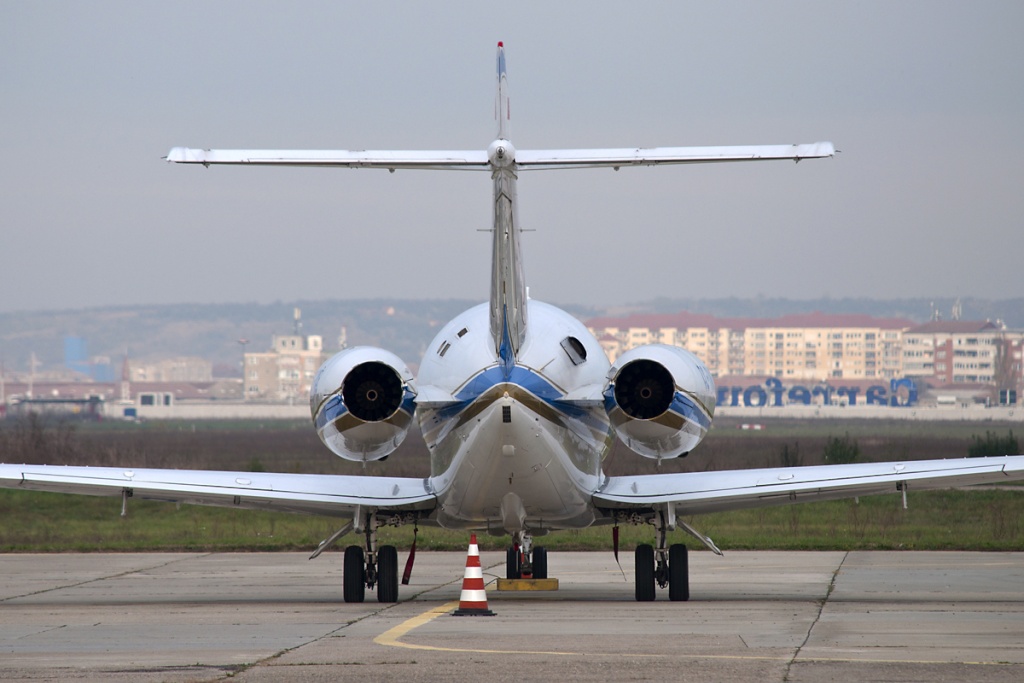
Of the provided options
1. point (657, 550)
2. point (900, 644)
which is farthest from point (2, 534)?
point (900, 644)

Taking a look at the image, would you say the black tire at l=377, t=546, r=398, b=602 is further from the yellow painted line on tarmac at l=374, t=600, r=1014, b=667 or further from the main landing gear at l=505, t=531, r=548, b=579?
the yellow painted line on tarmac at l=374, t=600, r=1014, b=667

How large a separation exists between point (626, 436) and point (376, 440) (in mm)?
3137

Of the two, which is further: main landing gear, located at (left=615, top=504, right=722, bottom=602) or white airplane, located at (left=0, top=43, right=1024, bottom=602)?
main landing gear, located at (left=615, top=504, right=722, bottom=602)

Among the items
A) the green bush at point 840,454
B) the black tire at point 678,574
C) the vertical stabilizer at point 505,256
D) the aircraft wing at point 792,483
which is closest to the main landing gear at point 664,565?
the black tire at point 678,574

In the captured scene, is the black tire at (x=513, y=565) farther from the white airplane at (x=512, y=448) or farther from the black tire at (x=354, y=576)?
the black tire at (x=354, y=576)

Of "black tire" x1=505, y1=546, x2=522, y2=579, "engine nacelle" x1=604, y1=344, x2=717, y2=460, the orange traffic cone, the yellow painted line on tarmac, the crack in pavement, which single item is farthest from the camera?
"black tire" x1=505, y1=546, x2=522, y2=579

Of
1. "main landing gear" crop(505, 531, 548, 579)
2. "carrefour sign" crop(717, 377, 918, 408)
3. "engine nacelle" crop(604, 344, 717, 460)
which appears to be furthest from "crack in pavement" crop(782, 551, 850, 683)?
"carrefour sign" crop(717, 377, 918, 408)

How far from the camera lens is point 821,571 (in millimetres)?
24938

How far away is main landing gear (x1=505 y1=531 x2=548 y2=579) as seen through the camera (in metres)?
20.5

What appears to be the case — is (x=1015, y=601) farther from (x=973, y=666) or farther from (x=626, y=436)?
(x=973, y=666)

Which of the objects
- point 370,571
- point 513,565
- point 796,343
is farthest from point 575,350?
point 796,343

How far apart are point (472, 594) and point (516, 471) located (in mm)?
1544

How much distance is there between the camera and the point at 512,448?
57.2 ft

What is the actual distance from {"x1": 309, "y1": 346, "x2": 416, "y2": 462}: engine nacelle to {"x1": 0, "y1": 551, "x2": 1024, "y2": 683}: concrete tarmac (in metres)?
2.21
